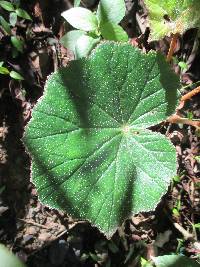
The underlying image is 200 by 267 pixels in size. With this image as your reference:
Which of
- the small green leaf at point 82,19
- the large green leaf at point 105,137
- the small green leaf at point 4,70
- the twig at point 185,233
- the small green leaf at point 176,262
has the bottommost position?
the twig at point 185,233

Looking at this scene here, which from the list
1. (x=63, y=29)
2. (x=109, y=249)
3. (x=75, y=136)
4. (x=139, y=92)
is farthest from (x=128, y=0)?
(x=109, y=249)

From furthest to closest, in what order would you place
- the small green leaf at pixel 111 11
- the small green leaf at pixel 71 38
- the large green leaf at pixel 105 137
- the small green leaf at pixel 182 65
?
the small green leaf at pixel 182 65, the small green leaf at pixel 71 38, the small green leaf at pixel 111 11, the large green leaf at pixel 105 137

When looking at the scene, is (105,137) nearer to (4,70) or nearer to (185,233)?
(4,70)

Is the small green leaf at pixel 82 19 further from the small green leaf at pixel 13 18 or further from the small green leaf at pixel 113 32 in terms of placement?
the small green leaf at pixel 13 18

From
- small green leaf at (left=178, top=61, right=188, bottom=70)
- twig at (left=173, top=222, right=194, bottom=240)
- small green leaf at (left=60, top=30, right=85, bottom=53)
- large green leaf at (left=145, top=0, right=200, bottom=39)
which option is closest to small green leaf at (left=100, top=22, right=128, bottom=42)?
small green leaf at (left=60, top=30, right=85, bottom=53)

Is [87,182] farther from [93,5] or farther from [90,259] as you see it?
[93,5]

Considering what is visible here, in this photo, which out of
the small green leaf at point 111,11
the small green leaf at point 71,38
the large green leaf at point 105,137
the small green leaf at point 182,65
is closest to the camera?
the large green leaf at point 105,137

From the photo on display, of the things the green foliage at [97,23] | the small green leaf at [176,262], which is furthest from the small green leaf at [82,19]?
the small green leaf at [176,262]

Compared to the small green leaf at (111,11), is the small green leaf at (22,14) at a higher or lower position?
higher

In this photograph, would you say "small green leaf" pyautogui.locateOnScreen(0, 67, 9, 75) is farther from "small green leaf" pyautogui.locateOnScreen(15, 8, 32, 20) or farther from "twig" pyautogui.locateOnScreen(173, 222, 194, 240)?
"twig" pyautogui.locateOnScreen(173, 222, 194, 240)
